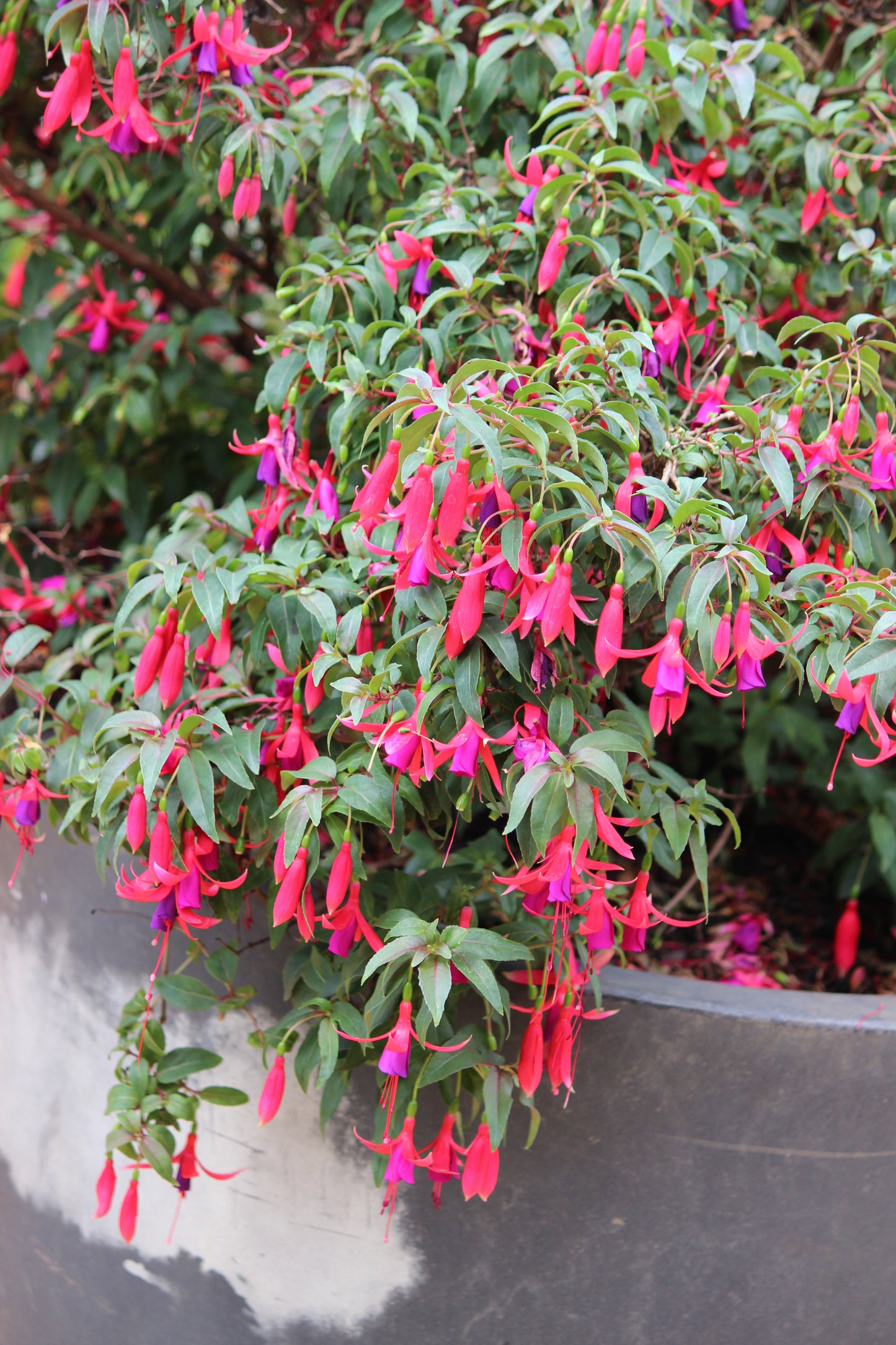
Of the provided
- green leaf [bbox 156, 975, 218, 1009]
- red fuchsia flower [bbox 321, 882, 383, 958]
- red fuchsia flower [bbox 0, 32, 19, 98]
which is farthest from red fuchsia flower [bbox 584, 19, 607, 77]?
green leaf [bbox 156, 975, 218, 1009]

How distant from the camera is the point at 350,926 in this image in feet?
2.25

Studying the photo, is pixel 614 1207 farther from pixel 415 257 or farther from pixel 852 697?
pixel 415 257

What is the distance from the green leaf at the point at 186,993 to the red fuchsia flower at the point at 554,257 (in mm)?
584

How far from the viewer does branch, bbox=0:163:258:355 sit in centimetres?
118

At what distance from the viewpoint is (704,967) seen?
1.20 meters

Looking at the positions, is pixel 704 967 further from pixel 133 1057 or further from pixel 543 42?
pixel 543 42

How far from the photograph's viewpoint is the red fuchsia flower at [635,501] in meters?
0.62

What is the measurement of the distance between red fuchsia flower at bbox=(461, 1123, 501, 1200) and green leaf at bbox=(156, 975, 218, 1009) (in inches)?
9.5

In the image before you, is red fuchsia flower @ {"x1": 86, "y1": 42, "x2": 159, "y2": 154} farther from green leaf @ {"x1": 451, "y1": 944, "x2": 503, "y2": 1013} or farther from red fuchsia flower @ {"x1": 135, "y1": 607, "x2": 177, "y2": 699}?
green leaf @ {"x1": 451, "y1": 944, "x2": 503, "y2": 1013}

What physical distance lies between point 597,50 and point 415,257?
249 mm

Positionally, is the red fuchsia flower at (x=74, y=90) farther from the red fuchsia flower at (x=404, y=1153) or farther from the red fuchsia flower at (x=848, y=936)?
the red fuchsia flower at (x=848, y=936)

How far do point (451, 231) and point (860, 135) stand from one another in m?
0.42

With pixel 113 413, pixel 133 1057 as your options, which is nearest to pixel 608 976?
pixel 133 1057

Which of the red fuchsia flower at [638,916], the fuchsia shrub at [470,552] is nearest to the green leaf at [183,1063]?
the fuchsia shrub at [470,552]
